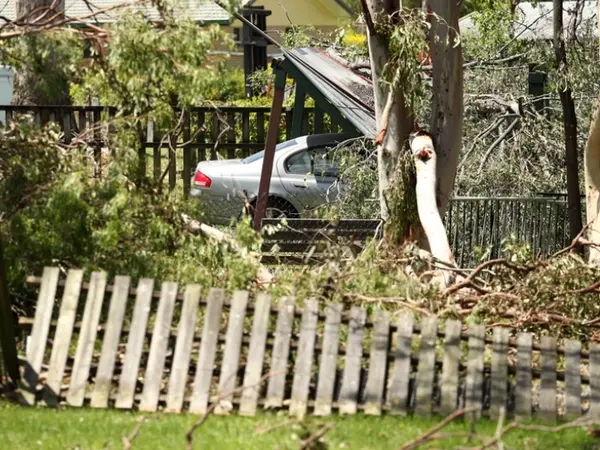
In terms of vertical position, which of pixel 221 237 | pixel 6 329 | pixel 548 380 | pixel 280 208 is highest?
pixel 221 237

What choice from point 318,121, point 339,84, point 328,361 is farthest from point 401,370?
point 318,121

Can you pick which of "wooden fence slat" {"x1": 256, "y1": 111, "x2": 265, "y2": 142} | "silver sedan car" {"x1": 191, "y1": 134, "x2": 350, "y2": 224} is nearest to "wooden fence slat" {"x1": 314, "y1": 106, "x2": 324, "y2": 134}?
"wooden fence slat" {"x1": 256, "y1": 111, "x2": 265, "y2": 142}

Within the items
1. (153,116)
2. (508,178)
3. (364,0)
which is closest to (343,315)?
(153,116)

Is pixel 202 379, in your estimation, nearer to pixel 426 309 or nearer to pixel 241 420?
pixel 241 420

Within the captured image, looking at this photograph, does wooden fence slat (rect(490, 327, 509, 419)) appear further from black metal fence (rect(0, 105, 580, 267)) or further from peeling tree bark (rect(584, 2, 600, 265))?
peeling tree bark (rect(584, 2, 600, 265))

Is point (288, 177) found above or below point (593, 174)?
below

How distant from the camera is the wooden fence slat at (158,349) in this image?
6883mm

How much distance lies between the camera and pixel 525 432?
648 cm

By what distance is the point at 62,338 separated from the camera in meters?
7.09

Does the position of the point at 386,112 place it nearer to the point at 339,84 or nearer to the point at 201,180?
the point at 339,84

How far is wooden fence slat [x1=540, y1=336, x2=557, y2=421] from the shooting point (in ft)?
22.1

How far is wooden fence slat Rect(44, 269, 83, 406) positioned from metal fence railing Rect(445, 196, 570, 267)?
Result: 6633mm

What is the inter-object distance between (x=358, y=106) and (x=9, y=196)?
22.0 feet

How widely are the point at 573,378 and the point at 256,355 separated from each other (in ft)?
6.28
